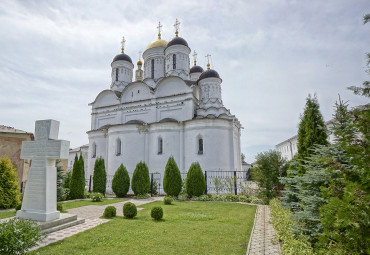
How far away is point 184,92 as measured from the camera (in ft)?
66.1

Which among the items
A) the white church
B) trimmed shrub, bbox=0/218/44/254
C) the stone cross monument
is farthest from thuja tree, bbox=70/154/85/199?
trimmed shrub, bbox=0/218/44/254

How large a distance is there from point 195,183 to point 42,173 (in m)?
9.17

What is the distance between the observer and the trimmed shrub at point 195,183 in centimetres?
1383

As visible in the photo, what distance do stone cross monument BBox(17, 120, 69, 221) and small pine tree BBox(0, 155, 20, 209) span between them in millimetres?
3757

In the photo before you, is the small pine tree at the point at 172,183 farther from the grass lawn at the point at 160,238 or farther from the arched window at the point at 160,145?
the grass lawn at the point at 160,238

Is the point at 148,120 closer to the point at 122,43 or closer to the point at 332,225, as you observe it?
the point at 122,43

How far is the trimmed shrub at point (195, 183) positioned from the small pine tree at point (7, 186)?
8.68 metres

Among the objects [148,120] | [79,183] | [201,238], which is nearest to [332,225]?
[201,238]

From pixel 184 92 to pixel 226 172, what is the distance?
26.0 ft

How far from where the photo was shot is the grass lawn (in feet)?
15.0

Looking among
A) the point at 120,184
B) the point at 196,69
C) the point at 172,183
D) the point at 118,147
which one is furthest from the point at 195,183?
the point at 196,69

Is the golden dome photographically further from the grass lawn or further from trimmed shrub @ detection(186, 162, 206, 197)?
the grass lawn

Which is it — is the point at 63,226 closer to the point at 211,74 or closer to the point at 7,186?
the point at 7,186

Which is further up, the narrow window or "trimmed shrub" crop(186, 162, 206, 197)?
the narrow window
